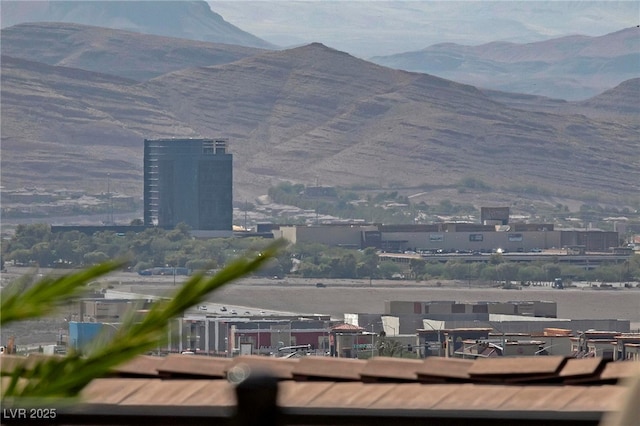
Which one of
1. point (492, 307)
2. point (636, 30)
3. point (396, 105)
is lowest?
point (492, 307)

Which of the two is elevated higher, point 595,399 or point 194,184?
point 194,184

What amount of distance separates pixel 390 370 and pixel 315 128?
159ft

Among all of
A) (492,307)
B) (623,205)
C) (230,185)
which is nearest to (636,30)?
(623,205)

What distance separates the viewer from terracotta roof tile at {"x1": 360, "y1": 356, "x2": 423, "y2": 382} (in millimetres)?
1267

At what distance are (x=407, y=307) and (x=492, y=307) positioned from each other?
0.99 meters

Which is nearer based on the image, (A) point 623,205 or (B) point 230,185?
(B) point 230,185

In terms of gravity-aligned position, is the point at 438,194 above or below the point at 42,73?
below

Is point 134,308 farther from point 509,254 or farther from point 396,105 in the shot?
point 396,105

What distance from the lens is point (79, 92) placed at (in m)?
49.5

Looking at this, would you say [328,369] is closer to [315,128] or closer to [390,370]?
[390,370]

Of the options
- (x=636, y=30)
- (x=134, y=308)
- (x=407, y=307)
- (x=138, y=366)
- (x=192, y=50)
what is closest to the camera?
(x=134, y=308)

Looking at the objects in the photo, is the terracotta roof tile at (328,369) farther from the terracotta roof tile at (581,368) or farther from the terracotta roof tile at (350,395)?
the terracotta roof tile at (581,368)

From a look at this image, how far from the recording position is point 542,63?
75.2 meters

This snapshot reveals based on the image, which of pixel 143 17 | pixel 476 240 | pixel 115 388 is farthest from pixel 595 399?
pixel 143 17
